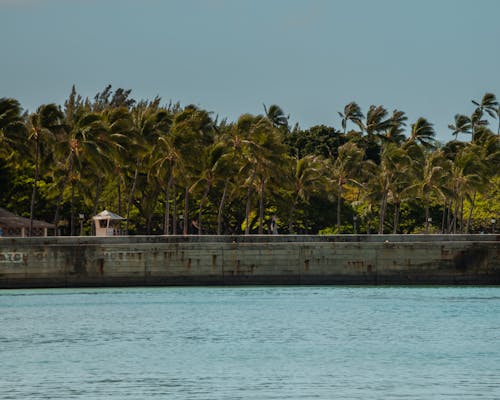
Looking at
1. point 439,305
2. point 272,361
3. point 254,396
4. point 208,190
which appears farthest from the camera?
point 208,190

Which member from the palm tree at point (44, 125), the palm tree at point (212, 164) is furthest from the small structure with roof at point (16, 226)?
the palm tree at point (212, 164)

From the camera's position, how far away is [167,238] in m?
64.8

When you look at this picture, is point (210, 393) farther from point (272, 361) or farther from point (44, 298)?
point (44, 298)

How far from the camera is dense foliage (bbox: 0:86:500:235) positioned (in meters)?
81.2

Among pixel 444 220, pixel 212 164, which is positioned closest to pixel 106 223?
pixel 212 164

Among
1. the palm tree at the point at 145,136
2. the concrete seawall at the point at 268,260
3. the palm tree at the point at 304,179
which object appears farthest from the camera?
the palm tree at the point at 304,179

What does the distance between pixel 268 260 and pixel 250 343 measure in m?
23.2

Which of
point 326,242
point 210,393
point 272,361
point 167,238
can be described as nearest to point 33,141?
point 167,238

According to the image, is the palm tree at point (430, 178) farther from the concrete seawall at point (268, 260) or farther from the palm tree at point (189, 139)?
the concrete seawall at point (268, 260)

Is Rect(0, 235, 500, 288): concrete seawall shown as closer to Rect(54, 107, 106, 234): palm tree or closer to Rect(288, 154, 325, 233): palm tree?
Rect(54, 107, 106, 234): palm tree

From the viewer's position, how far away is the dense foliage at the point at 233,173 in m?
81.2

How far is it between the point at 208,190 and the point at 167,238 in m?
22.6

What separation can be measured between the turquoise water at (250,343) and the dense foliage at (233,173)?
20.1 meters

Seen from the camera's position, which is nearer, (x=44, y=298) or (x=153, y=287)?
(x=44, y=298)
